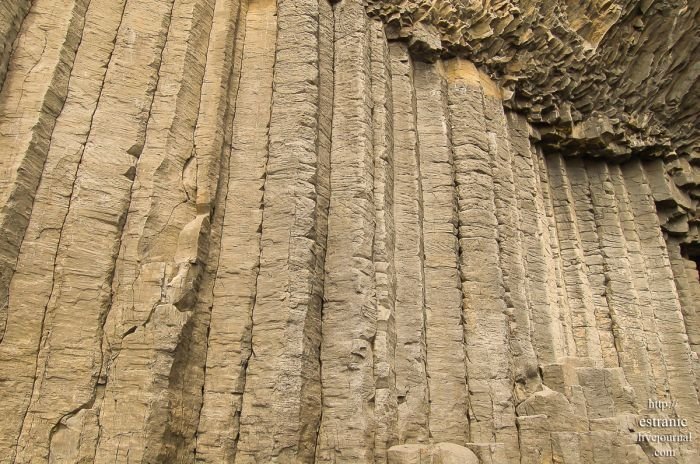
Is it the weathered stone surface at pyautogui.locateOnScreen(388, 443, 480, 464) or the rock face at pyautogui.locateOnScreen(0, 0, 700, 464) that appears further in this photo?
the weathered stone surface at pyautogui.locateOnScreen(388, 443, 480, 464)

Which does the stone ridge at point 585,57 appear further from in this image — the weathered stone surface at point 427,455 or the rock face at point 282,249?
the weathered stone surface at point 427,455

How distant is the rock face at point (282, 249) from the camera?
4.32 metres

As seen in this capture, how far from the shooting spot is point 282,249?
17.1 ft

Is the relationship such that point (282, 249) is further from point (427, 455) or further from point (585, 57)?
point (585, 57)

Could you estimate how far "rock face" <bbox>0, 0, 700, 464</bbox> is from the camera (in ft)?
14.2

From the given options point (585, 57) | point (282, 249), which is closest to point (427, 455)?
point (282, 249)

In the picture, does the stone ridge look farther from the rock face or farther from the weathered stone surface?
the weathered stone surface

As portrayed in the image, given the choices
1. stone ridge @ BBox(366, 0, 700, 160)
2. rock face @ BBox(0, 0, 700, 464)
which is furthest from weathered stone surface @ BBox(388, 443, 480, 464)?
stone ridge @ BBox(366, 0, 700, 160)

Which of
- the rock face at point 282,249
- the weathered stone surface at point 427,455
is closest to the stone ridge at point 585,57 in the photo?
the rock face at point 282,249

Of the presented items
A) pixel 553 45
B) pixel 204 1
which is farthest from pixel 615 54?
pixel 204 1

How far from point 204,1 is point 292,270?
3092 millimetres

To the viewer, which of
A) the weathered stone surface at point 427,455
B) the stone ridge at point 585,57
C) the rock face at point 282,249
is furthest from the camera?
the stone ridge at point 585,57

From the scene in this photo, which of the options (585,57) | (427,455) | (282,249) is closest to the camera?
(427,455)

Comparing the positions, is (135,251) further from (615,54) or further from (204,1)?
(615,54)
